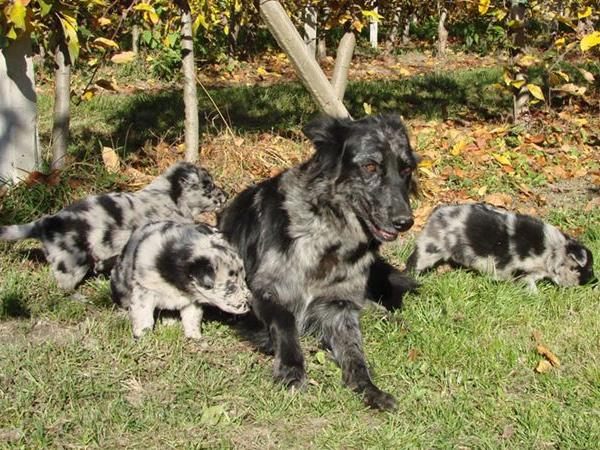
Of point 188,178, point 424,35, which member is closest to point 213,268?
point 188,178

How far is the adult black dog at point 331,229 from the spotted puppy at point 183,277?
10.0 inches

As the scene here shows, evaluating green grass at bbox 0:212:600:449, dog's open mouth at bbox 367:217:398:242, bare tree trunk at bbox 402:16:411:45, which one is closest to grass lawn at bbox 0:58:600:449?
green grass at bbox 0:212:600:449

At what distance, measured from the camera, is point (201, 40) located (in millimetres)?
15406

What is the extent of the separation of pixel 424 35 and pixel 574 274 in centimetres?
1757

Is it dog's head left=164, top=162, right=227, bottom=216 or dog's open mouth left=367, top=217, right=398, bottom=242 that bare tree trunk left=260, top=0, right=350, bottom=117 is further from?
dog's open mouth left=367, top=217, right=398, bottom=242

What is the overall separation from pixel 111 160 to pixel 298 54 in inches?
87.4

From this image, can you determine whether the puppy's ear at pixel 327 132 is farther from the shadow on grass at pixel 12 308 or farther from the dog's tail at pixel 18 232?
the shadow on grass at pixel 12 308

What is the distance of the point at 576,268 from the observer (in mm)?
6426

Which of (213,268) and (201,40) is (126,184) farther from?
(201,40)

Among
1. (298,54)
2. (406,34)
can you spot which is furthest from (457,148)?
(406,34)

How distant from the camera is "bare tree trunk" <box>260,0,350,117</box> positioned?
6988 mm

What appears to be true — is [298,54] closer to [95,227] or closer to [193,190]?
[193,190]

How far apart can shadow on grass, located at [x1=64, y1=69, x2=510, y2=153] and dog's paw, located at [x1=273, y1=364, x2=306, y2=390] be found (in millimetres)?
4464

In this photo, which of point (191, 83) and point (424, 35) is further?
point (424, 35)
